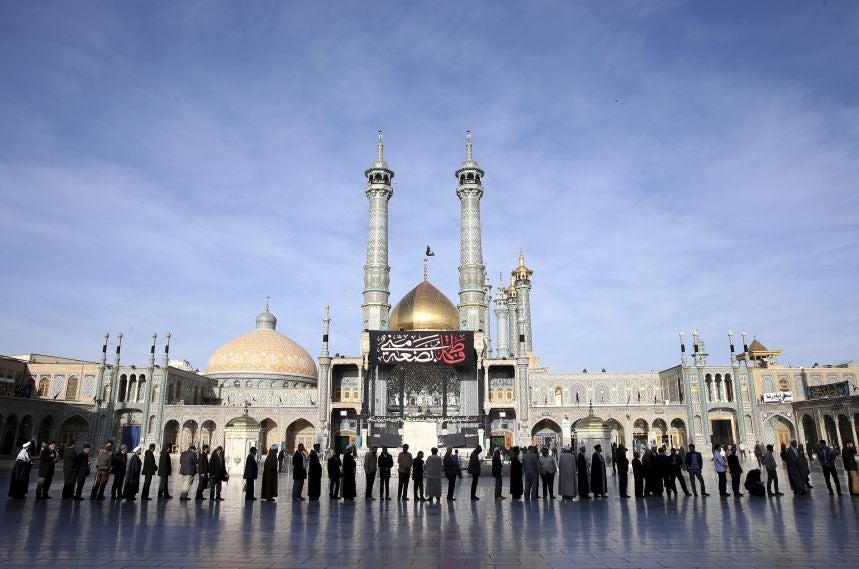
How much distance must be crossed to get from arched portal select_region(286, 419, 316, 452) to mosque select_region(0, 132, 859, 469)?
0.27ft

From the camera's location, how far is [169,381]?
145 ft

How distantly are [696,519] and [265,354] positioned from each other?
4770 cm

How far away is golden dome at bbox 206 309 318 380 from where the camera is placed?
52531 millimetres

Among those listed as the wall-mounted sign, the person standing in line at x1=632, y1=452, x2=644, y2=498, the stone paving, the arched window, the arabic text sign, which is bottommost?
the stone paving

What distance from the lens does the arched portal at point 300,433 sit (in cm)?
4250

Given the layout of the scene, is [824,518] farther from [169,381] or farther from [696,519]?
[169,381]

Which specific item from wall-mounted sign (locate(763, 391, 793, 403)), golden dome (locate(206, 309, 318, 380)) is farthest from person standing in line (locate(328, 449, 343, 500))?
golden dome (locate(206, 309, 318, 380))

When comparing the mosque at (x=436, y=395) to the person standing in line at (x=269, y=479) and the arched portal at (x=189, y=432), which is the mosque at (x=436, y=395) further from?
the person standing in line at (x=269, y=479)

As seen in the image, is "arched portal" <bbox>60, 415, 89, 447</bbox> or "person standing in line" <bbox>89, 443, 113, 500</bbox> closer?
"person standing in line" <bbox>89, 443, 113, 500</bbox>

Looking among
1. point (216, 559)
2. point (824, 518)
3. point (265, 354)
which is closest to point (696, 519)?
point (824, 518)

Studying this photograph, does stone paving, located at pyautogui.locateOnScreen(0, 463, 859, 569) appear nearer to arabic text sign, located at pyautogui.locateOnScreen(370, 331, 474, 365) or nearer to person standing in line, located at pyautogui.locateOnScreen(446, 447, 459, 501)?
person standing in line, located at pyautogui.locateOnScreen(446, 447, 459, 501)

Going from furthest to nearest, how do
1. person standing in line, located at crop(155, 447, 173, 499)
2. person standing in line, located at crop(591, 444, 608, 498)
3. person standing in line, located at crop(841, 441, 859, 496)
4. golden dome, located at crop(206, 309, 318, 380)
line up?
golden dome, located at crop(206, 309, 318, 380) → person standing in line, located at crop(591, 444, 608, 498) → person standing in line, located at crop(155, 447, 173, 499) → person standing in line, located at crop(841, 441, 859, 496)

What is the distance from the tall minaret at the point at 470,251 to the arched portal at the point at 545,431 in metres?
7.84

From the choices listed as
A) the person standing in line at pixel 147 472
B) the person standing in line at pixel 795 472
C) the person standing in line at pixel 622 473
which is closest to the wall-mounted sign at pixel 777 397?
the person standing in line at pixel 795 472
